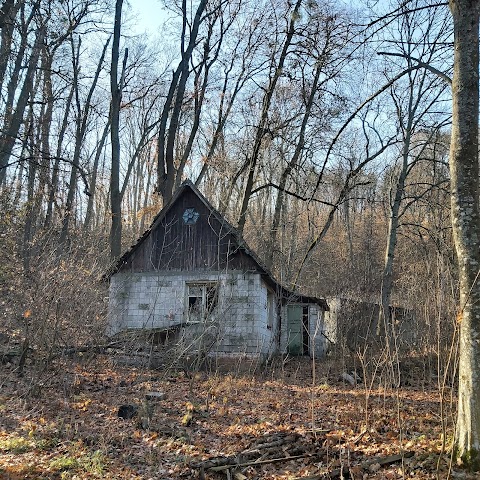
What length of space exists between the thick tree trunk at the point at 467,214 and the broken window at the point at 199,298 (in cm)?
1088

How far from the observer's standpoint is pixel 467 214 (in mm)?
5996

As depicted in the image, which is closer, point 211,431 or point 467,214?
point 467,214

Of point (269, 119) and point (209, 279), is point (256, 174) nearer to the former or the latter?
point (269, 119)

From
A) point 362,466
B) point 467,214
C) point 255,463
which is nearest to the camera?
point 467,214

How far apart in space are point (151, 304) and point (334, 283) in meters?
17.5

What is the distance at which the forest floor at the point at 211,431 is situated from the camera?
647cm

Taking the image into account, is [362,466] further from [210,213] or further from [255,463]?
[210,213]

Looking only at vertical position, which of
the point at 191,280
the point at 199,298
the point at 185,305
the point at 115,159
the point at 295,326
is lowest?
the point at 295,326

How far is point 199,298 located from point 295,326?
743 cm

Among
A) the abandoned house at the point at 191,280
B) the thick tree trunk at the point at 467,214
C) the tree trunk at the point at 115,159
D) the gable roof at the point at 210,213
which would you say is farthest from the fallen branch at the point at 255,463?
the tree trunk at the point at 115,159

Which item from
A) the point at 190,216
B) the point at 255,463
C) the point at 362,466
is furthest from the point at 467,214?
the point at 190,216

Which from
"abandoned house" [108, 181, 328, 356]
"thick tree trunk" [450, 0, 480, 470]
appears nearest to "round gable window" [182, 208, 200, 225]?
"abandoned house" [108, 181, 328, 356]

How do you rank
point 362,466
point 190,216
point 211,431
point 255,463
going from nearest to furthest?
point 362,466 < point 255,463 < point 211,431 < point 190,216

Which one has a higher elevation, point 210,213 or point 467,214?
point 210,213
